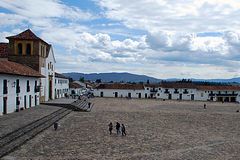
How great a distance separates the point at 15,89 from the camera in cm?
3347

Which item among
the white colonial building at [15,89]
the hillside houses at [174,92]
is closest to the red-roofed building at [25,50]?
the white colonial building at [15,89]

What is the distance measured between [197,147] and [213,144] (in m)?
1.61

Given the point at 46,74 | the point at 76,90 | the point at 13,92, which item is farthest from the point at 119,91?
the point at 13,92

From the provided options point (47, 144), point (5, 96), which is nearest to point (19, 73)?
point (5, 96)

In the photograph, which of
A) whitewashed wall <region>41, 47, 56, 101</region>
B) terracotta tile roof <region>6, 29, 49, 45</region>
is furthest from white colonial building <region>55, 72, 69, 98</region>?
terracotta tile roof <region>6, 29, 49, 45</region>

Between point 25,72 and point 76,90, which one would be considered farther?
point 76,90

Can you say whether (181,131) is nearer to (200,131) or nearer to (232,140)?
(200,131)

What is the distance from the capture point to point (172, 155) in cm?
1730

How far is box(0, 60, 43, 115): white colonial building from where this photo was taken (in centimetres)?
3002

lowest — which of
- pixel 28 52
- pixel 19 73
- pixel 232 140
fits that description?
pixel 232 140

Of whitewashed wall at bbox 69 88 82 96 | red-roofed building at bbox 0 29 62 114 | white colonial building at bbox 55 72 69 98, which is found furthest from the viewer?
whitewashed wall at bbox 69 88 82 96

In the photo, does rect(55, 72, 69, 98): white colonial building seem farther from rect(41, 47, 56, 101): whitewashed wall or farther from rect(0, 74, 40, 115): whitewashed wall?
rect(0, 74, 40, 115): whitewashed wall

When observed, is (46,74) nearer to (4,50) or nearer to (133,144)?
(4,50)

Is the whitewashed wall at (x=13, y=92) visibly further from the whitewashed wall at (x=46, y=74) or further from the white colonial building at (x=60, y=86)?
the white colonial building at (x=60, y=86)
